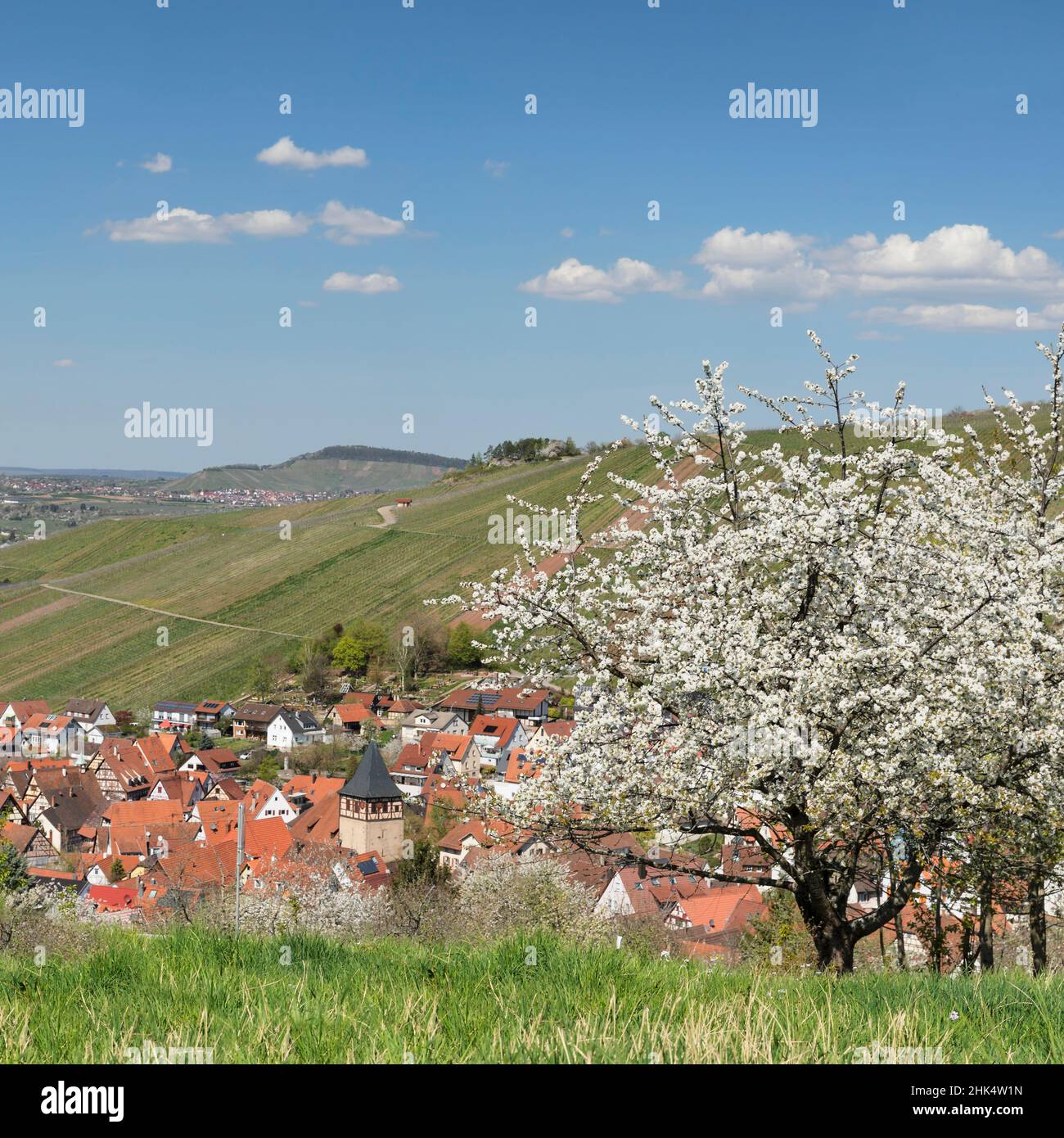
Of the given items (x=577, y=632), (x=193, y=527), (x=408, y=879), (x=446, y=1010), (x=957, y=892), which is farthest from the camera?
(x=193, y=527)

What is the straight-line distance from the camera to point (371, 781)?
64188 mm

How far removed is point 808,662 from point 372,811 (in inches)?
2203

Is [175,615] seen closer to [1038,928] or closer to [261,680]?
[261,680]

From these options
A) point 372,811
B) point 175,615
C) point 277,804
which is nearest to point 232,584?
point 175,615

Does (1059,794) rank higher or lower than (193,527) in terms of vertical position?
lower

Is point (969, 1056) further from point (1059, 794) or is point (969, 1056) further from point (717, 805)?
point (1059, 794)

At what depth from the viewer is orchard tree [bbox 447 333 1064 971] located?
10.7 metres

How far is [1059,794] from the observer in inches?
430

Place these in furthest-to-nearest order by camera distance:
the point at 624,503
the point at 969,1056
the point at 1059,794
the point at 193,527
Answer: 1. the point at 193,527
2. the point at 624,503
3. the point at 1059,794
4. the point at 969,1056

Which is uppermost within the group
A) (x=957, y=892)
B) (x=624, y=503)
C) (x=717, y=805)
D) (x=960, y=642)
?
(x=624, y=503)

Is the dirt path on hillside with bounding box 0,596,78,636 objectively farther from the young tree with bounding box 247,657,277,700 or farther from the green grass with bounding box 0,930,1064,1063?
the green grass with bounding box 0,930,1064,1063

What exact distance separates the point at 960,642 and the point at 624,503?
4.89 m
